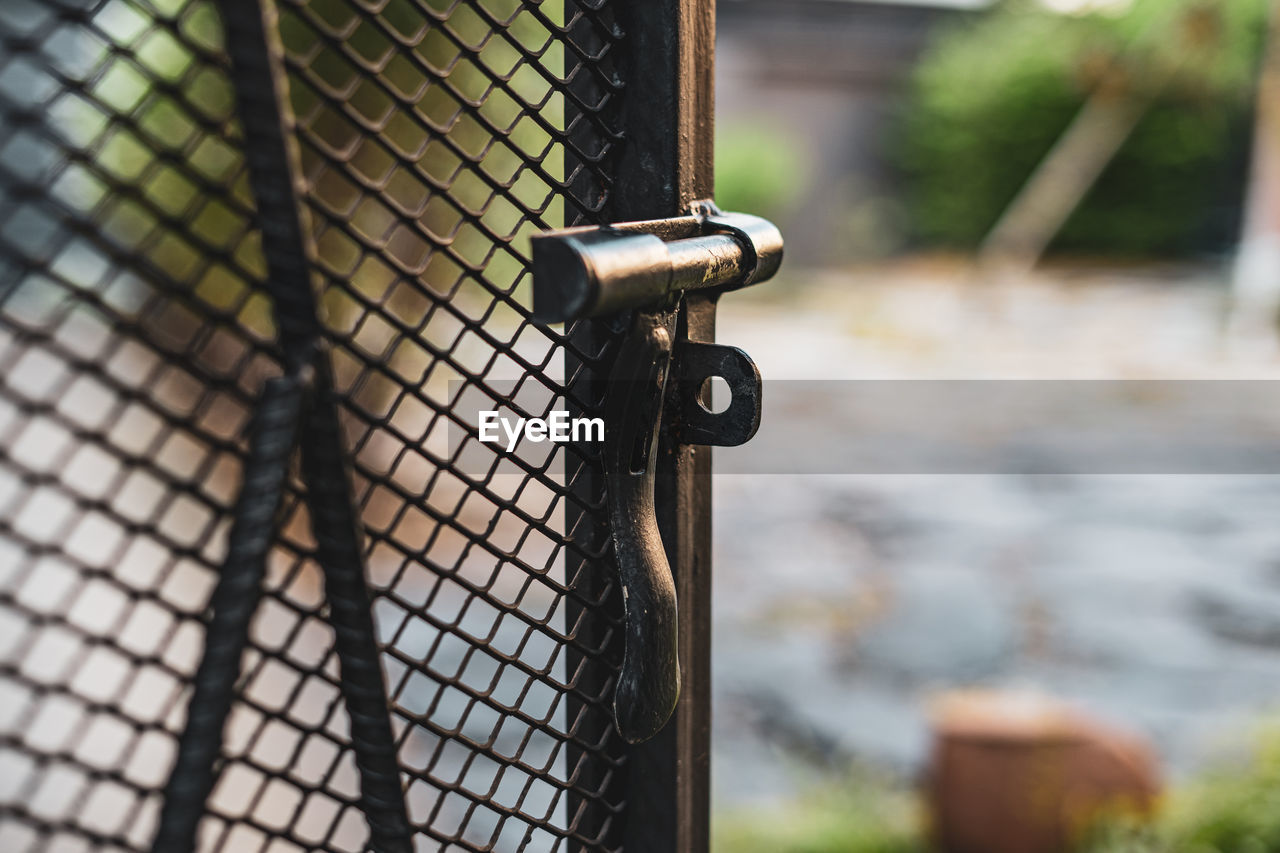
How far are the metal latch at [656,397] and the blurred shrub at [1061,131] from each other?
35.5 feet

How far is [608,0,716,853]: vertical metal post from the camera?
1.81ft

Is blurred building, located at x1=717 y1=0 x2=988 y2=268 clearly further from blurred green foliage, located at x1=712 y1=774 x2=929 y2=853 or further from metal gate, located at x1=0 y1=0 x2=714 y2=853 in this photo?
metal gate, located at x1=0 y1=0 x2=714 y2=853

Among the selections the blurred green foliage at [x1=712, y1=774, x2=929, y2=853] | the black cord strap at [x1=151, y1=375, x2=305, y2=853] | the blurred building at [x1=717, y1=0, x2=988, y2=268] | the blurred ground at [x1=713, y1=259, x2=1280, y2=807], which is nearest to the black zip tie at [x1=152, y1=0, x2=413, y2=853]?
the black cord strap at [x1=151, y1=375, x2=305, y2=853]

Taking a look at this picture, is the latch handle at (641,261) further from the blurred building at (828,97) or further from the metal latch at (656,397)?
the blurred building at (828,97)

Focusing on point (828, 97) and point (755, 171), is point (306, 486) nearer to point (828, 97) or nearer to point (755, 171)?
point (755, 171)

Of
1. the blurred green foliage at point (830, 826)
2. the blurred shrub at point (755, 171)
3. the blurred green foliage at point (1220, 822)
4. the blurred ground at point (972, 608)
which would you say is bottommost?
the blurred green foliage at point (830, 826)

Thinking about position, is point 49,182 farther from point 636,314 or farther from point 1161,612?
point 1161,612

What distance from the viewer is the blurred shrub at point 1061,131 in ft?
37.1

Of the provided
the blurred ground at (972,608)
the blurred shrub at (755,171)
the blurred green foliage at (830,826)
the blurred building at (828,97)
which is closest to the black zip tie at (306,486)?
the blurred green foliage at (830,826)

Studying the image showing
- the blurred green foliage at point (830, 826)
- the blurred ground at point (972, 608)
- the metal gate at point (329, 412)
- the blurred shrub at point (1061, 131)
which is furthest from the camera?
the blurred shrub at point (1061, 131)

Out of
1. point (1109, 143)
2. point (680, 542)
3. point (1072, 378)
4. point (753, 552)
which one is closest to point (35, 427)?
point (753, 552)

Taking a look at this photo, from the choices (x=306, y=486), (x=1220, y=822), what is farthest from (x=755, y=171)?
(x=306, y=486)

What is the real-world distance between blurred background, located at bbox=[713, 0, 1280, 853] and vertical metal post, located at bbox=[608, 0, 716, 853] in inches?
76.5

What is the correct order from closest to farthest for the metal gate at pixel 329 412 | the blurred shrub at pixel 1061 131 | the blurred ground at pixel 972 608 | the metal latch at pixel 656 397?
the metal gate at pixel 329 412
the metal latch at pixel 656 397
the blurred ground at pixel 972 608
the blurred shrub at pixel 1061 131
